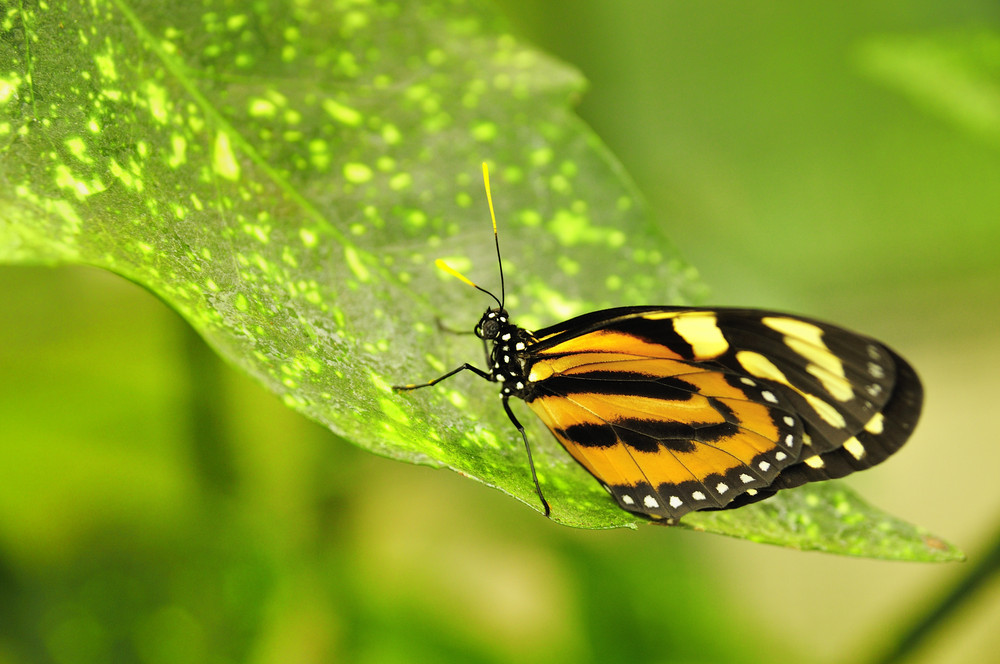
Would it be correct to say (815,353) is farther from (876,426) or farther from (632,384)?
(632,384)

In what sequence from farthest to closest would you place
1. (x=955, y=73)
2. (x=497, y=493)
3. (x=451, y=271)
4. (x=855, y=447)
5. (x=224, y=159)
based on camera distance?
(x=497, y=493), (x=955, y=73), (x=855, y=447), (x=451, y=271), (x=224, y=159)

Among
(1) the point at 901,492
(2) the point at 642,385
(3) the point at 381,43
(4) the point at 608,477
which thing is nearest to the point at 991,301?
(1) the point at 901,492

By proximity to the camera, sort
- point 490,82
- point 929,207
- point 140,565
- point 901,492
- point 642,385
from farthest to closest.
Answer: point 901,492
point 929,207
point 140,565
point 642,385
point 490,82

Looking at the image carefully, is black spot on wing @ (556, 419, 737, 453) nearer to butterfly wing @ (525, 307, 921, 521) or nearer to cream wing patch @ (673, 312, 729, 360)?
butterfly wing @ (525, 307, 921, 521)

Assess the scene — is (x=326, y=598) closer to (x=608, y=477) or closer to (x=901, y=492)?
(x=608, y=477)

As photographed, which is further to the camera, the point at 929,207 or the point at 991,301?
the point at 991,301

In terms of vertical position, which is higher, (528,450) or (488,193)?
(488,193)

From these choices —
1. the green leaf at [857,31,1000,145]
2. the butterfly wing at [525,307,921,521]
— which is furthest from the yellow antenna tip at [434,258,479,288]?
the green leaf at [857,31,1000,145]

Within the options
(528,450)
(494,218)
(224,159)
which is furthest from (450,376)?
(224,159)
